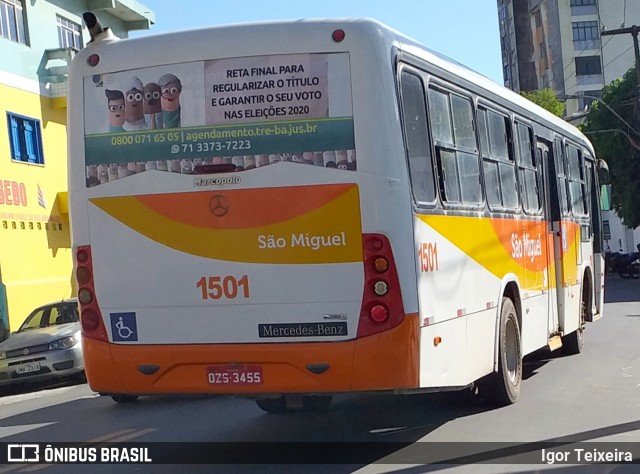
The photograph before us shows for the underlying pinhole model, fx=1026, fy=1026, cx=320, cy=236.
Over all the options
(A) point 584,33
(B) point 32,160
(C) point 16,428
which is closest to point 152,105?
(C) point 16,428

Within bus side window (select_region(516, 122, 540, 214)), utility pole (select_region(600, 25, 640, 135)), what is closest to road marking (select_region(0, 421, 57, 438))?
bus side window (select_region(516, 122, 540, 214))

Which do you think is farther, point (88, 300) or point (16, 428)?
point (16, 428)

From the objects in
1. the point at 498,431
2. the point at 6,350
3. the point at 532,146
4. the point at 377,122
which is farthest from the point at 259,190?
the point at 6,350

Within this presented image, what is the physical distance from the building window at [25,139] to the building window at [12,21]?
220 centimetres

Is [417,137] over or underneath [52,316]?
over

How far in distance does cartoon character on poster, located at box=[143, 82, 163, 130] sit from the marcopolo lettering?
5.45 ft

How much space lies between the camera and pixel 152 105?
7.33 meters

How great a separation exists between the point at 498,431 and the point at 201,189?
3265 mm

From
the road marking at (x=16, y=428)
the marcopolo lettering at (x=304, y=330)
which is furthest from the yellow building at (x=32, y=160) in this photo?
the marcopolo lettering at (x=304, y=330)

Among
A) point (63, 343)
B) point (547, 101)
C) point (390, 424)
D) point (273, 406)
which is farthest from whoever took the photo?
point (547, 101)

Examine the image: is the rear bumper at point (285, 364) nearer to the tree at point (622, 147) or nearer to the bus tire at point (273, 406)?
the bus tire at point (273, 406)

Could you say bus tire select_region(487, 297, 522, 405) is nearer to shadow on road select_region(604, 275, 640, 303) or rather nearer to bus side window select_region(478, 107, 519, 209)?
bus side window select_region(478, 107, 519, 209)

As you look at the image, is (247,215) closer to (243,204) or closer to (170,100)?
(243,204)

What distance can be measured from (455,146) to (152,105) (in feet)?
8.14
